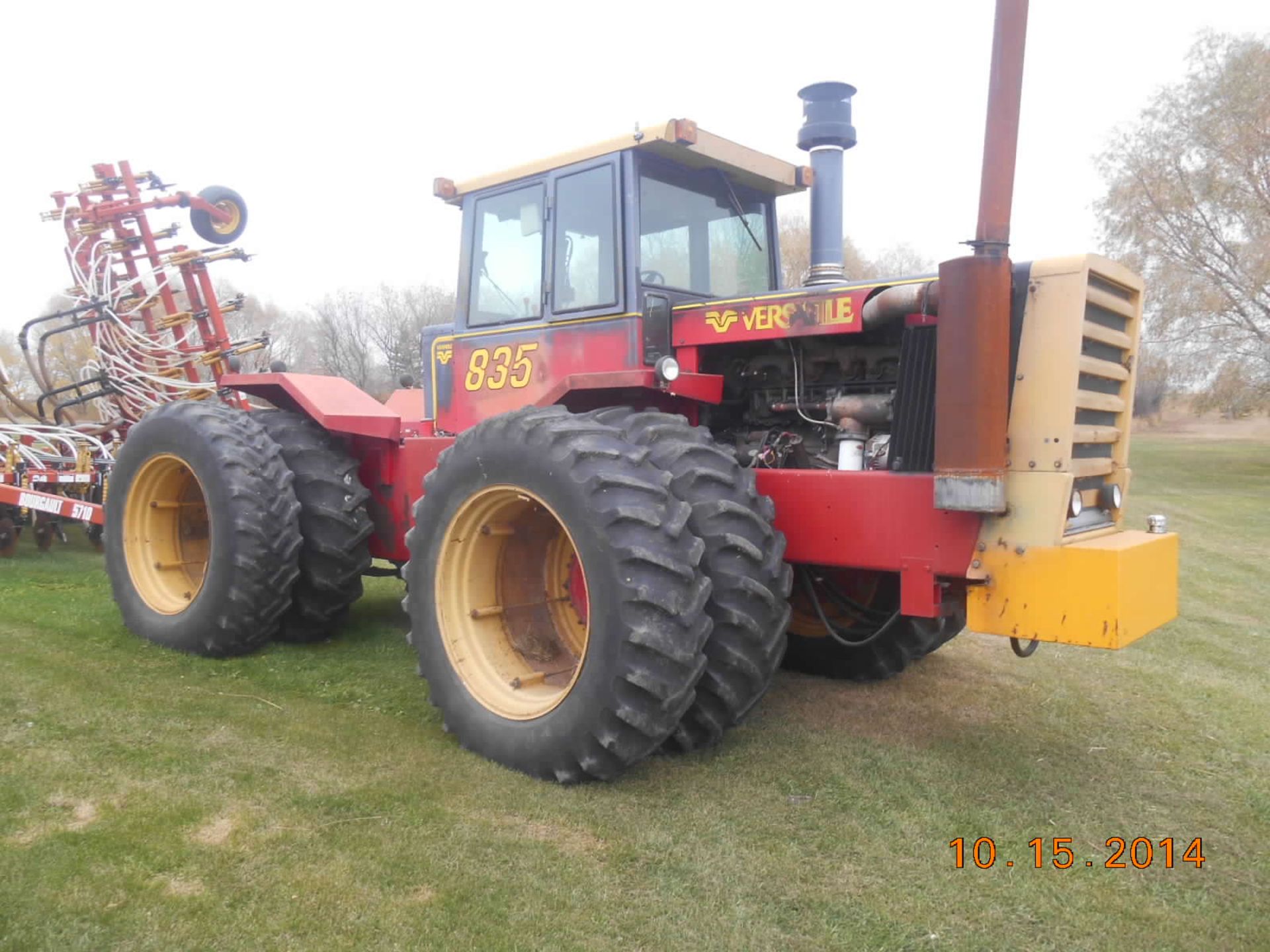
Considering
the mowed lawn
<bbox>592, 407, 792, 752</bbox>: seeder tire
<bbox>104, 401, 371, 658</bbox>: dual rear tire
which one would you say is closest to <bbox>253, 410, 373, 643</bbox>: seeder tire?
<bbox>104, 401, 371, 658</bbox>: dual rear tire

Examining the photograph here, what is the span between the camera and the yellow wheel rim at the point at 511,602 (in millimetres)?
4234

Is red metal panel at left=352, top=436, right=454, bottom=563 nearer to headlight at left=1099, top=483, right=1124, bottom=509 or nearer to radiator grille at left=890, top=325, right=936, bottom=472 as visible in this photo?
radiator grille at left=890, top=325, right=936, bottom=472

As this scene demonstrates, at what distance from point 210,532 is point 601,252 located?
289 cm

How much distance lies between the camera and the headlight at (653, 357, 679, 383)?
4.34 m

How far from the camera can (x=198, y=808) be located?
347 centimetres

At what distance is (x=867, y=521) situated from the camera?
154 inches

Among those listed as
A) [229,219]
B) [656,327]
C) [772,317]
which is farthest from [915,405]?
[229,219]

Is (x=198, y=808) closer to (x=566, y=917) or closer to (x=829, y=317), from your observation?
(x=566, y=917)

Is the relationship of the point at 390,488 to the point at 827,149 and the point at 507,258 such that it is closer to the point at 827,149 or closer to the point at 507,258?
the point at 507,258

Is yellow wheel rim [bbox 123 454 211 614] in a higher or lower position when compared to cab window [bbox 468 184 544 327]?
lower

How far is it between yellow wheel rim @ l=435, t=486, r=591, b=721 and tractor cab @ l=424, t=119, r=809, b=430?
83cm

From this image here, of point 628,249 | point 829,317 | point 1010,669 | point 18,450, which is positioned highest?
point 628,249

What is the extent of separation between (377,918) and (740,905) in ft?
3.45

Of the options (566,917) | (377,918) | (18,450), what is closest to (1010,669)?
(566,917)
